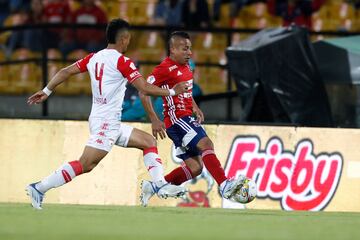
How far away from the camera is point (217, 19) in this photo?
21.6 meters

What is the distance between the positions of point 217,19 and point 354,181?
697cm

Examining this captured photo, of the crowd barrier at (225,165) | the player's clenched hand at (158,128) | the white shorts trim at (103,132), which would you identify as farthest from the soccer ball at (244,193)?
the crowd barrier at (225,165)

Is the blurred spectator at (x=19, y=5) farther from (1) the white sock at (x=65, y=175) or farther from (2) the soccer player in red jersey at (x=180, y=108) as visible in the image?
(1) the white sock at (x=65, y=175)

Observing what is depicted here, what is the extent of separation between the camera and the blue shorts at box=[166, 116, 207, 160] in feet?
41.5

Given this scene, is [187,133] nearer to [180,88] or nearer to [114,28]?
[180,88]

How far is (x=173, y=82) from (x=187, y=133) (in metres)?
0.53

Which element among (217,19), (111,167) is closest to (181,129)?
(111,167)

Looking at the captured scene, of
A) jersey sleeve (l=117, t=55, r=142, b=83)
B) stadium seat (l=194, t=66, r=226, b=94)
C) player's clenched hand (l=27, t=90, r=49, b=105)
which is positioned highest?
jersey sleeve (l=117, t=55, r=142, b=83)

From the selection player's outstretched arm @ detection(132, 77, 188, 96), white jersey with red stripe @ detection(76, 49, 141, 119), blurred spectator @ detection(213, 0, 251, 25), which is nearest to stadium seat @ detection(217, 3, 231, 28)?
blurred spectator @ detection(213, 0, 251, 25)

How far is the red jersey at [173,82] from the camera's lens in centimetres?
1260

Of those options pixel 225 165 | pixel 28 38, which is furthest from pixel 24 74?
pixel 225 165

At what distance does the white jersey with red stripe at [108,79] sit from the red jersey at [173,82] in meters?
0.63

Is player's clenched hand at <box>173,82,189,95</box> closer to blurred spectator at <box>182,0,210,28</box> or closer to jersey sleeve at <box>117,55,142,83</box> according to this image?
jersey sleeve at <box>117,55,142,83</box>

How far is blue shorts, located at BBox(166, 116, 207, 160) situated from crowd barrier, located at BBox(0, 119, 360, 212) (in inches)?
104
